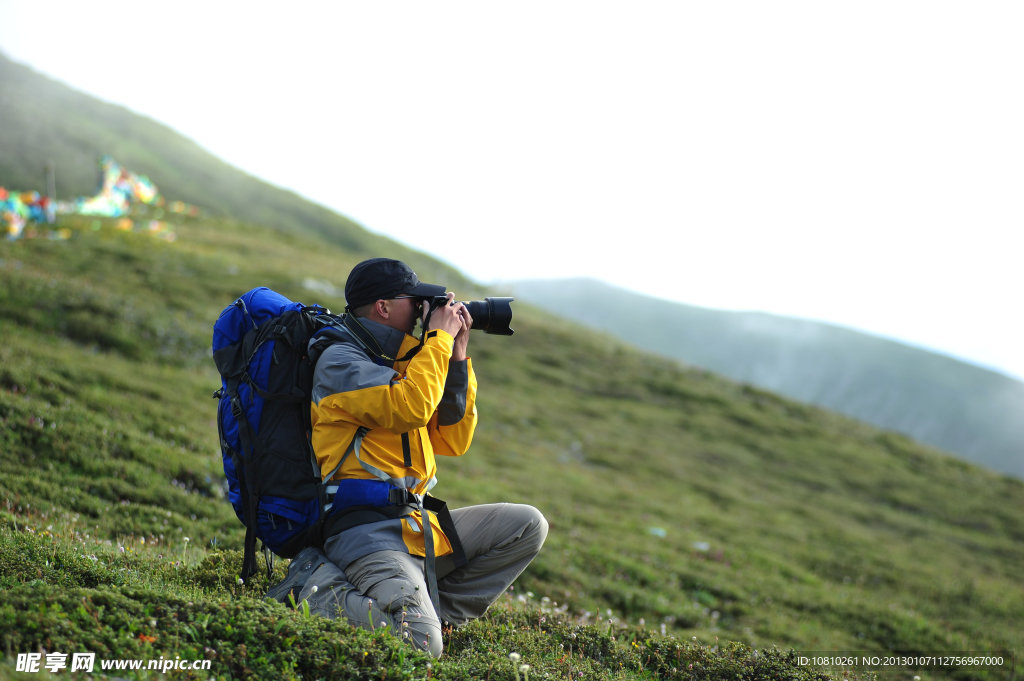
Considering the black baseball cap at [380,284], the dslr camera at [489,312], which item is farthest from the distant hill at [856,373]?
the black baseball cap at [380,284]

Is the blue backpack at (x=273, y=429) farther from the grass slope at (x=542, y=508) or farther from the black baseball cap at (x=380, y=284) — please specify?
the grass slope at (x=542, y=508)

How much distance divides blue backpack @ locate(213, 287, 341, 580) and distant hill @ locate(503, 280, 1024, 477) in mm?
120778

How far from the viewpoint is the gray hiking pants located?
4238mm

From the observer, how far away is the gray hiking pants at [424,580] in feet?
13.9

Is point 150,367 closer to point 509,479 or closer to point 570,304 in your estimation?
point 509,479

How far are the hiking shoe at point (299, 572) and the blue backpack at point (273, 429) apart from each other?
0.27 feet

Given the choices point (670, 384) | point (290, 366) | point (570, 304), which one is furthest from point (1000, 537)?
point (570, 304)

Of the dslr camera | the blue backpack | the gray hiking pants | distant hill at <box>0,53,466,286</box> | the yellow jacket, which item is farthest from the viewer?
distant hill at <box>0,53,466,286</box>

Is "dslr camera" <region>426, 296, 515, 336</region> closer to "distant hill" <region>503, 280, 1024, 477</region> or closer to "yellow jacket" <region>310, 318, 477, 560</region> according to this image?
"yellow jacket" <region>310, 318, 477, 560</region>

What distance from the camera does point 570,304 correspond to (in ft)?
651

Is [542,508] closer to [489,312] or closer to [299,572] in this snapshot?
[489,312]

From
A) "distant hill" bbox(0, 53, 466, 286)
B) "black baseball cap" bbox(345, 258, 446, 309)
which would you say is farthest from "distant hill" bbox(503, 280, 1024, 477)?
"black baseball cap" bbox(345, 258, 446, 309)

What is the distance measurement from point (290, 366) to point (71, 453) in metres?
6.18

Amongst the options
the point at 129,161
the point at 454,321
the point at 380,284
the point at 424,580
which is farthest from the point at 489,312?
the point at 129,161
